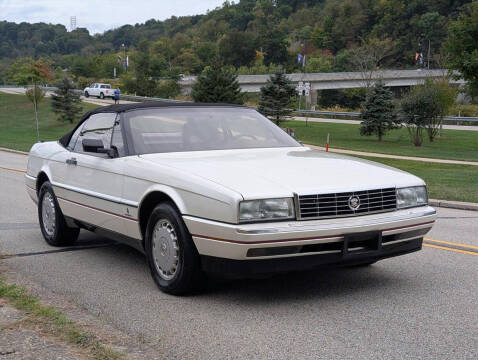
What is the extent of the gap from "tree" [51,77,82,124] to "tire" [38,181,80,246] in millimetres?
42174

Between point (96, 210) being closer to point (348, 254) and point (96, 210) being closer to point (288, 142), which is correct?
point (288, 142)

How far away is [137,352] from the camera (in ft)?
12.4

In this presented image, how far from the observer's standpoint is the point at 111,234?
20.2 ft

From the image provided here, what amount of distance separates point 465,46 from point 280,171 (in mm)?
27627

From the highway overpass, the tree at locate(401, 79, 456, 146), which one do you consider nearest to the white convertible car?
the tree at locate(401, 79, 456, 146)

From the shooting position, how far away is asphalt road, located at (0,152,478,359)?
157 inches

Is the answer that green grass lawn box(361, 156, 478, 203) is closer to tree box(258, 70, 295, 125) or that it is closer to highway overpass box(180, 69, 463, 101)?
tree box(258, 70, 295, 125)

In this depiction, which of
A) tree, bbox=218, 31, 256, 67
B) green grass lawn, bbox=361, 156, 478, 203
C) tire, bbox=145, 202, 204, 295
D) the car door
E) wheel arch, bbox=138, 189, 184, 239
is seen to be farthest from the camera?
tree, bbox=218, 31, 256, 67

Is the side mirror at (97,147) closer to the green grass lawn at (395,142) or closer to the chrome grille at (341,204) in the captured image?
the chrome grille at (341,204)

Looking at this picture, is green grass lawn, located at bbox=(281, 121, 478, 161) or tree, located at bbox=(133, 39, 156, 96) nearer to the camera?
green grass lawn, located at bbox=(281, 121, 478, 161)

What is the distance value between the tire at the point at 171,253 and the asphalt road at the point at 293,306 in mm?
120

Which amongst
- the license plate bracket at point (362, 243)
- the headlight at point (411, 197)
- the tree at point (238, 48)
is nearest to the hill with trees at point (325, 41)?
the tree at point (238, 48)

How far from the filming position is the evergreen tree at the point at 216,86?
4138cm

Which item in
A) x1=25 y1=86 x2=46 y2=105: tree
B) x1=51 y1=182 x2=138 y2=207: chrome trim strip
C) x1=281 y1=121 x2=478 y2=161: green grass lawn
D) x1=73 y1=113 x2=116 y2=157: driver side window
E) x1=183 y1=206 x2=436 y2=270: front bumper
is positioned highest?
x1=25 y1=86 x2=46 y2=105: tree
